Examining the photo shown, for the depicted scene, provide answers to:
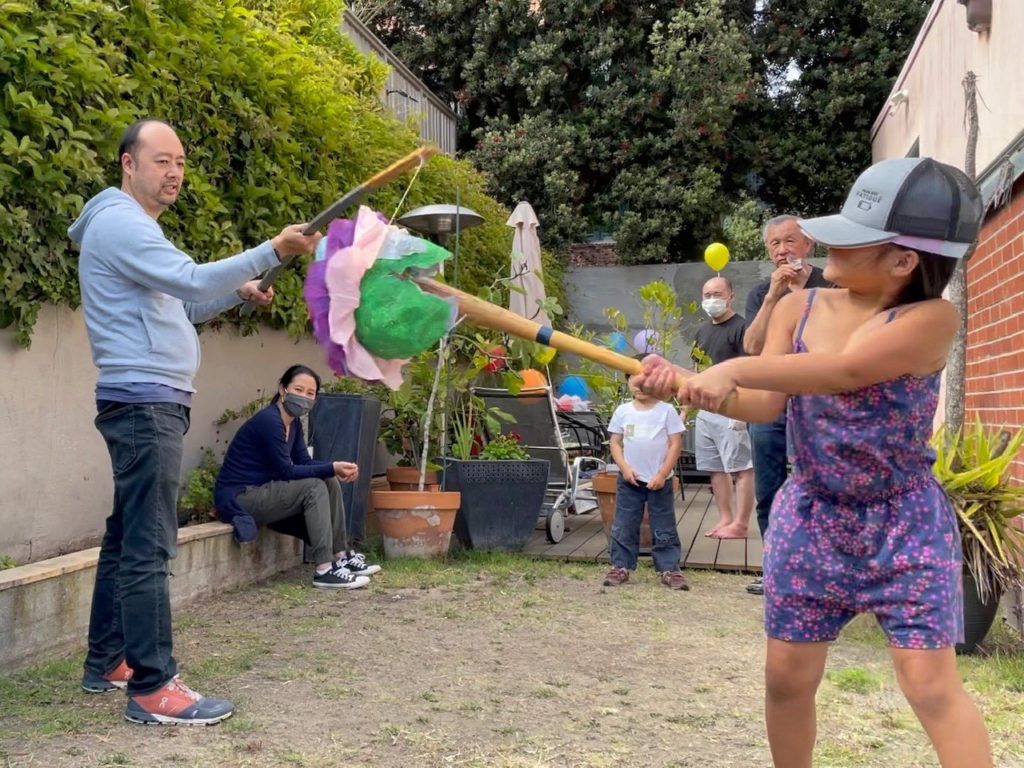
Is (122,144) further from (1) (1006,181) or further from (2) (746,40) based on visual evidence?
(2) (746,40)

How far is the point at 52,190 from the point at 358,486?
252 cm

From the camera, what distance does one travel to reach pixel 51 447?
4.13 metres

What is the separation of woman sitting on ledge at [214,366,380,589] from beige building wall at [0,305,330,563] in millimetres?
602

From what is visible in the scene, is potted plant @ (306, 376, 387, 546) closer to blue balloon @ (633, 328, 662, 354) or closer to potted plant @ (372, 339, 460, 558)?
potted plant @ (372, 339, 460, 558)

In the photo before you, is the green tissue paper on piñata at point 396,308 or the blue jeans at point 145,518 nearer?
the green tissue paper on piñata at point 396,308

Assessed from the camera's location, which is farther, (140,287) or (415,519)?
(415,519)

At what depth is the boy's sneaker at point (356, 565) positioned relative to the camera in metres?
5.08

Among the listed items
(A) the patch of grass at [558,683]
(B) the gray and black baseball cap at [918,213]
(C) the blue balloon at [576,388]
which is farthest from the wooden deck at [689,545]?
(B) the gray and black baseball cap at [918,213]

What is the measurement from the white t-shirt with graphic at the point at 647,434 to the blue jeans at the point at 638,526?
0.34 ft

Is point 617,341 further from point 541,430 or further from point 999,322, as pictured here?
point 999,322

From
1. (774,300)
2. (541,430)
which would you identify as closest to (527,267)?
(541,430)

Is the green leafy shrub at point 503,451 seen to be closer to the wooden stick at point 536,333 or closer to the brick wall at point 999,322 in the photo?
the brick wall at point 999,322

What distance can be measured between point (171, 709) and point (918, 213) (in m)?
2.43

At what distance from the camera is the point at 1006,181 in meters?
4.53
